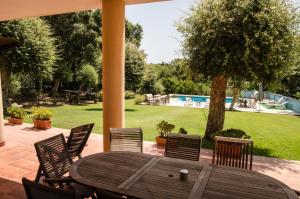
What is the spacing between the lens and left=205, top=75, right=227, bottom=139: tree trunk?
322 inches

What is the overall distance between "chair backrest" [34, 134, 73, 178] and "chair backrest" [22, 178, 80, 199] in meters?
1.32

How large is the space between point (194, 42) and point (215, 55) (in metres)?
0.75

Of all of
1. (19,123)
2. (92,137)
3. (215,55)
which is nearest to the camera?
(215,55)

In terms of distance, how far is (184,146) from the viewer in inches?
158

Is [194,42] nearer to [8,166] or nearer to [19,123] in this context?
[8,166]

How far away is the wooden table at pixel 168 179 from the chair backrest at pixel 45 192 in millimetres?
664

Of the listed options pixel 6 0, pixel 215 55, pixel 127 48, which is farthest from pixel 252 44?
pixel 127 48

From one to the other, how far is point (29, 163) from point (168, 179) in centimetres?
384

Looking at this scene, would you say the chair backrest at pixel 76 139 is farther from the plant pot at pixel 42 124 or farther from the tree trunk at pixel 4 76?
the tree trunk at pixel 4 76

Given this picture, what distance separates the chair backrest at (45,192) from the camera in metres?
1.92

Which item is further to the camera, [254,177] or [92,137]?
[92,137]

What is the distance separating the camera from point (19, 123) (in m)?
9.75

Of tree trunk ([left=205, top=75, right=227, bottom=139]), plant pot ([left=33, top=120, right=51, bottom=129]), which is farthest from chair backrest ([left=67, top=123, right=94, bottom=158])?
plant pot ([left=33, top=120, right=51, bottom=129])

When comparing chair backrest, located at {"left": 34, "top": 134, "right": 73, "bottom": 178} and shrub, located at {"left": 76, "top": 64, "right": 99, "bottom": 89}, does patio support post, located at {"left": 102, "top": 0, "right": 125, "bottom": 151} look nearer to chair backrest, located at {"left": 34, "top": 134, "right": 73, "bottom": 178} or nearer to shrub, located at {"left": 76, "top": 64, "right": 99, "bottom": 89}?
chair backrest, located at {"left": 34, "top": 134, "right": 73, "bottom": 178}
